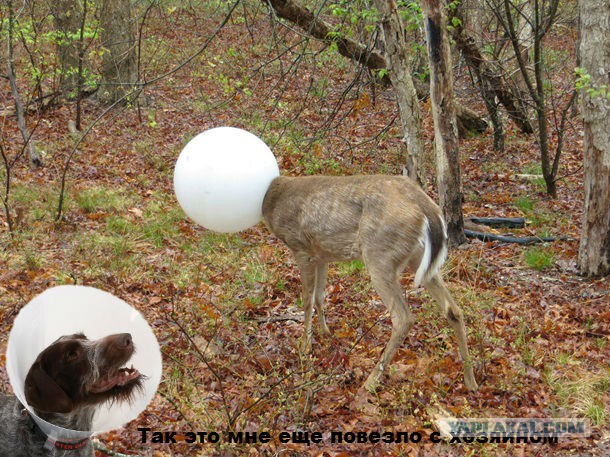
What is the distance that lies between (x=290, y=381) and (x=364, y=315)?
1.57 meters

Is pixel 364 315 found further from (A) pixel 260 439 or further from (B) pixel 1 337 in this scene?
(B) pixel 1 337

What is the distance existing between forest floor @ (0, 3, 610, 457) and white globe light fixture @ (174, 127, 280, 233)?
100 centimetres

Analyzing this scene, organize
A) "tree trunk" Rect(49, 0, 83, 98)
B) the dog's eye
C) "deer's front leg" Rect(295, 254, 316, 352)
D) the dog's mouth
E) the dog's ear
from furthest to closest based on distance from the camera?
"tree trunk" Rect(49, 0, 83, 98) < "deer's front leg" Rect(295, 254, 316, 352) < the dog's mouth < the dog's eye < the dog's ear

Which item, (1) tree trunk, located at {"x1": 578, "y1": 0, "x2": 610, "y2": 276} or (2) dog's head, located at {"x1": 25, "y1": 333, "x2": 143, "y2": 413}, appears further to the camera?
(1) tree trunk, located at {"x1": 578, "y1": 0, "x2": 610, "y2": 276}

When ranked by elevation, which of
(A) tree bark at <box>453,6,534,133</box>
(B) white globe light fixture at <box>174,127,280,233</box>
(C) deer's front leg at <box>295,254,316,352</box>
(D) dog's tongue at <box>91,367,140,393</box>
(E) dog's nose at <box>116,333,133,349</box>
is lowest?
(C) deer's front leg at <box>295,254,316,352</box>

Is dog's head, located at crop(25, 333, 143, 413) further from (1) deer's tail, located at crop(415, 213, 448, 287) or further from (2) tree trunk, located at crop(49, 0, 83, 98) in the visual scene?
(2) tree trunk, located at crop(49, 0, 83, 98)

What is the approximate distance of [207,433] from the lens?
465 cm

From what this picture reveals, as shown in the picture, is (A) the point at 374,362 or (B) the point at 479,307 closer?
(A) the point at 374,362

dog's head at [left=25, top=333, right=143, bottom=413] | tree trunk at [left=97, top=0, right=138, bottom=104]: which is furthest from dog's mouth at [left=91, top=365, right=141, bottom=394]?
tree trunk at [left=97, top=0, right=138, bottom=104]

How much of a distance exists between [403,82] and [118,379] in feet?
16.1

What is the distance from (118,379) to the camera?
11.7ft

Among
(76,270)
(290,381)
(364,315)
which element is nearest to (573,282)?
(364,315)

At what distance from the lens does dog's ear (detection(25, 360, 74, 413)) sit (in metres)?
3.19

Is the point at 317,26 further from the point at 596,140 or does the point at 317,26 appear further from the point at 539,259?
the point at 539,259
